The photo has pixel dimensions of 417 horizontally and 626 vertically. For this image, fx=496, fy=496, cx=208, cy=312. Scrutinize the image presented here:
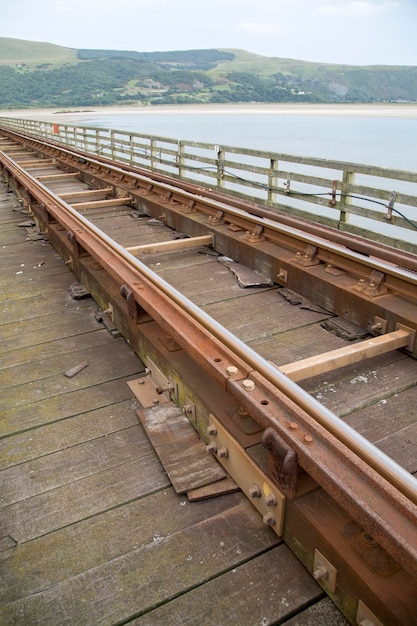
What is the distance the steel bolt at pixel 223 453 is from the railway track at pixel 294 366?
1cm

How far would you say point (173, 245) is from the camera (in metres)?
5.51

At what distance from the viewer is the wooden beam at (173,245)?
5.32m

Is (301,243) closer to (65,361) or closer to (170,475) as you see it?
(65,361)

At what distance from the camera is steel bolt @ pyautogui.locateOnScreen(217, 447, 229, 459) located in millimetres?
2432

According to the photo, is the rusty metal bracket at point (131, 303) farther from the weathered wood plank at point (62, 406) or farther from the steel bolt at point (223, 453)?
the steel bolt at point (223, 453)

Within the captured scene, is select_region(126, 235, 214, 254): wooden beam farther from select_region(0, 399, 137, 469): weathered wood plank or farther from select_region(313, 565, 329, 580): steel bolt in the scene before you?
select_region(313, 565, 329, 580): steel bolt

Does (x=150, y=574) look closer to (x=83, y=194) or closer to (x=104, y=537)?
(x=104, y=537)

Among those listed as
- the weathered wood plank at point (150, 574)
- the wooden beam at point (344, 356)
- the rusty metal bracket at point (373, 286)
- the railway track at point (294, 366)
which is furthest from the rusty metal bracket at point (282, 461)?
the rusty metal bracket at point (373, 286)

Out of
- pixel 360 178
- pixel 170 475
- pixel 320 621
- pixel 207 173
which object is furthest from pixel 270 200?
pixel 360 178

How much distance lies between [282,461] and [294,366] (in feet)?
3.21

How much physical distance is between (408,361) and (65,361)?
95.1 inches

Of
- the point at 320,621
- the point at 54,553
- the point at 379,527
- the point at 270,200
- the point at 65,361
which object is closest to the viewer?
the point at 379,527

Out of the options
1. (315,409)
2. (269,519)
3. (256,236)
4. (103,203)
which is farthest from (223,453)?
(103,203)

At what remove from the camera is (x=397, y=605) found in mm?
1548
